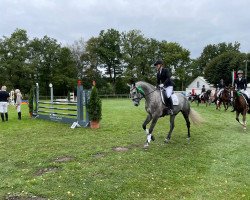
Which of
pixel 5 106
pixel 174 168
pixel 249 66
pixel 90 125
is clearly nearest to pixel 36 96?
pixel 5 106

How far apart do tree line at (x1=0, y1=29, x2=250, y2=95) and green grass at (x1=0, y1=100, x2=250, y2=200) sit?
5147 centimetres

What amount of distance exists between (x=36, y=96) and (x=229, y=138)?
38.4ft

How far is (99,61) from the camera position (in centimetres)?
7162

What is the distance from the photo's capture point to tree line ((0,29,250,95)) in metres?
60.2

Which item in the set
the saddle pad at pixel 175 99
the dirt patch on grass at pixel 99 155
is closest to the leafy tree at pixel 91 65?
the saddle pad at pixel 175 99

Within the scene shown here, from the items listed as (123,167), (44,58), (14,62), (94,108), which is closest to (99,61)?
(44,58)

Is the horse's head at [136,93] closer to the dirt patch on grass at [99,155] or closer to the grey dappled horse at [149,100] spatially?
the grey dappled horse at [149,100]

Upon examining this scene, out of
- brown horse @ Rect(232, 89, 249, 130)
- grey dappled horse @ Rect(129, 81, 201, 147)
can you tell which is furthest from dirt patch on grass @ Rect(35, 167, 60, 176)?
brown horse @ Rect(232, 89, 249, 130)

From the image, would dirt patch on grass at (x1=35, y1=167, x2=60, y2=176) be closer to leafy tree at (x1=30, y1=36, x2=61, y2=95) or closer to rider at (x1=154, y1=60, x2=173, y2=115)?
rider at (x1=154, y1=60, x2=173, y2=115)

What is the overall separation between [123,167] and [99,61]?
215 feet

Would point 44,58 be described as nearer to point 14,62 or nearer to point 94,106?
point 14,62

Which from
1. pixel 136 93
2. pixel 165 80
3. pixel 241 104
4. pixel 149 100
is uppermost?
pixel 165 80

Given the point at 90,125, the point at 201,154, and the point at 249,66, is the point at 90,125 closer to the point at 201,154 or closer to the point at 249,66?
the point at 201,154

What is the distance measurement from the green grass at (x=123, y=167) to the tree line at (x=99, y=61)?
51473mm
